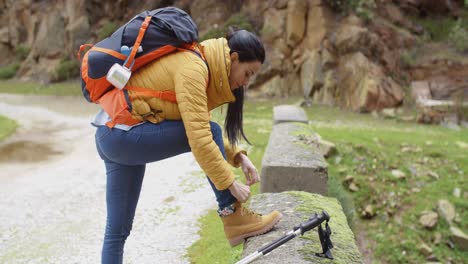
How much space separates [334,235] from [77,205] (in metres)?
4.50

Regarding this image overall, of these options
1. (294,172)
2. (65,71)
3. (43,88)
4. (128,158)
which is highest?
(128,158)

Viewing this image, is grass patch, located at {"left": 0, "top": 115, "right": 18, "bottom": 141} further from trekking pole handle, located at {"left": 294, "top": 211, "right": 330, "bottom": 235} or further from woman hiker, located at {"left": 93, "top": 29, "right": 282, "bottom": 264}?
trekking pole handle, located at {"left": 294, "top": 211, "right": 330, "bottom": 235}

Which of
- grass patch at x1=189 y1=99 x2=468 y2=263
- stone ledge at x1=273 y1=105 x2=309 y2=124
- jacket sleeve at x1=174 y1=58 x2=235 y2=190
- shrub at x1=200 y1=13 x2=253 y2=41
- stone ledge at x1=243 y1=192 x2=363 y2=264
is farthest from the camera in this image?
shrub at x1=200 y1=13 x2=253 y2=41

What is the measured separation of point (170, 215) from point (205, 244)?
1.17 m

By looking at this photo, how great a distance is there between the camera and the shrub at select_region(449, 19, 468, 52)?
56.8 ft

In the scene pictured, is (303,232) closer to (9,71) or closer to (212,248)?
(212,248)

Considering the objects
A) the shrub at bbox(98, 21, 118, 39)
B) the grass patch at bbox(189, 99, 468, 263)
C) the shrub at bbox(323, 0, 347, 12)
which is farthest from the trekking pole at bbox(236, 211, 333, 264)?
the shrub at bbox(98, 21, 118, 39)

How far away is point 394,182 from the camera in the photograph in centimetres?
898

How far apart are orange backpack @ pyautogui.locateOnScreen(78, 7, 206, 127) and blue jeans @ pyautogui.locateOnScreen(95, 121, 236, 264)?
10cm

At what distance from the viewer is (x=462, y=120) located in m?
14.0

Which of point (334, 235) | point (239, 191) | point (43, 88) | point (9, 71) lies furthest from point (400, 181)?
point (9, 71)

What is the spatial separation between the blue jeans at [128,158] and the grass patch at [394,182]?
234 cm

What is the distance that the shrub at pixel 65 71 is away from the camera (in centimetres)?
2380

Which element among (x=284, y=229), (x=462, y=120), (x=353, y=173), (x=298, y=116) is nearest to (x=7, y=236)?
(x=284, y=229)
